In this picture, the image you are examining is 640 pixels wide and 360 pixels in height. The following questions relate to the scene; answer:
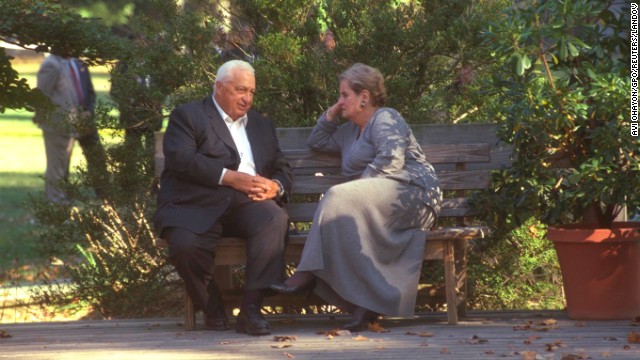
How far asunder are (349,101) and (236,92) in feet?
2.02

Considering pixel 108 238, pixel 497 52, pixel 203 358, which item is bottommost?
pixel 203 358

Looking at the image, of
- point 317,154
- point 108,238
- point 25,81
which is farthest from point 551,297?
point 25,81

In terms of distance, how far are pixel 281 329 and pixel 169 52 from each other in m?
2.14

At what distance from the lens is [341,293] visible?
7.02m

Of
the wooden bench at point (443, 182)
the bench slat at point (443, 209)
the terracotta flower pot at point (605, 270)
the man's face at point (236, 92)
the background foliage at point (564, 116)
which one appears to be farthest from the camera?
the bench slat at point (443, 209)

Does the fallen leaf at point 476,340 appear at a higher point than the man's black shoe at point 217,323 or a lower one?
lower

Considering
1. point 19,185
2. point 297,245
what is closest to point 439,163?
point 297,245

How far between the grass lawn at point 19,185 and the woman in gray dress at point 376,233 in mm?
2191

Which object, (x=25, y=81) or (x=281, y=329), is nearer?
(x=281, y=329)

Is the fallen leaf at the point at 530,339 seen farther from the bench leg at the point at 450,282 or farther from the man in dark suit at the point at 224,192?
the man in dark suit at the point at 224,192

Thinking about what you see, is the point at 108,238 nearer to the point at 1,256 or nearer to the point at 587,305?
the point at 587,305

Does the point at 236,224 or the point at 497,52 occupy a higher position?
the point at 497,52

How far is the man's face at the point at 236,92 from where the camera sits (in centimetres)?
730

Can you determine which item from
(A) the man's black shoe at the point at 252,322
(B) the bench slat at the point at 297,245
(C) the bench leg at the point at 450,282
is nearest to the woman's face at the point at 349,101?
(B) the bench slat at the point at 297,245
